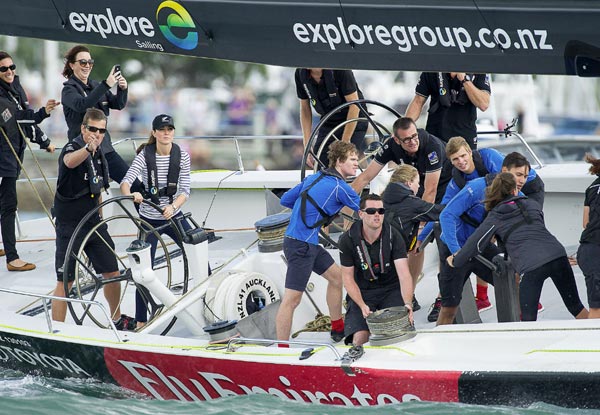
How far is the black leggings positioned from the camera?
18.2 ft

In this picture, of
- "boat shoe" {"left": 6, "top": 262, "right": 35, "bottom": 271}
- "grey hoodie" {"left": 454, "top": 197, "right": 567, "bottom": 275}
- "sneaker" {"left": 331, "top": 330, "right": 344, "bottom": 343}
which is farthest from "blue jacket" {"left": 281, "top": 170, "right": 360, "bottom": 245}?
"boat shoe" {"left": 6, "top": 262, "right": 35, "bottom": 271}

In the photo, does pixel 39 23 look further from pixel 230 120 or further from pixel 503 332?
pixel 230 120

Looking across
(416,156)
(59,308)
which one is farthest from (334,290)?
(59,308)

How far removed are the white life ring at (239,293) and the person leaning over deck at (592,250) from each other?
2083 millimetres

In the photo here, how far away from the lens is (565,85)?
28.2 m

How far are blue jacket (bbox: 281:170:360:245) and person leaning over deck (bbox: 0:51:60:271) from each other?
236cm

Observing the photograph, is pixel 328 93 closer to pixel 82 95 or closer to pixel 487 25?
pixel 82 95

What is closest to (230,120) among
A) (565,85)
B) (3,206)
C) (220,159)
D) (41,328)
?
(220,159)

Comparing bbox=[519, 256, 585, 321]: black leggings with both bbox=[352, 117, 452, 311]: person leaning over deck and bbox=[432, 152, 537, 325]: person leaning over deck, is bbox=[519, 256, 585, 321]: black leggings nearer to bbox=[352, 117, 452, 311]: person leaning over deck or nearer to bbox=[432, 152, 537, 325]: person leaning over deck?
bbox=[432, 152, 537, 325]: person leaning over deck

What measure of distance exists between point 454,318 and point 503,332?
0.67 m

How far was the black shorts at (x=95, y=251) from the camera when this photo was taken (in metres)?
6.54

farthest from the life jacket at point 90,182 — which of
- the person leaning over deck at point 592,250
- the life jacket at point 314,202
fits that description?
the person leaning over deck at point 592,250

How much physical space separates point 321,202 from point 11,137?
9.36 feet

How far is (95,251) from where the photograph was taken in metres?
6.56
